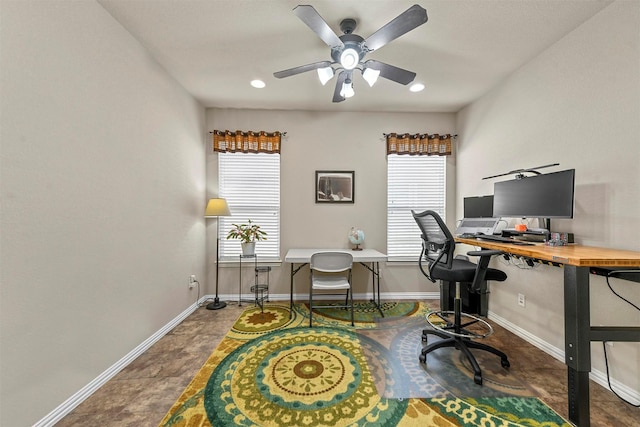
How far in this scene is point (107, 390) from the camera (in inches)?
67.2

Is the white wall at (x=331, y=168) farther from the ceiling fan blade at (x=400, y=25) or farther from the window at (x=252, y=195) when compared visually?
the ceiling fan blade at (x=400, y=25)

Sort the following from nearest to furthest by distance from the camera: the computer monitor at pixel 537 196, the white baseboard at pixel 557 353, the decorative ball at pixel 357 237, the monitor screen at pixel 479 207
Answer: the white baseboard at pixel 557 353
the computer monitor at pixel 537 196
the monitor screen at pixel 479 207
the decorative ball at pixel 357 237

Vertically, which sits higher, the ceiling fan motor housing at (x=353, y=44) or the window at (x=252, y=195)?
the ceiling fan motor housing at (x=353, y=44)

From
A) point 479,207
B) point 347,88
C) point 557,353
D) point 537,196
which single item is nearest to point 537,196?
point 537,196

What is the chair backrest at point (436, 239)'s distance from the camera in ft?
6.19

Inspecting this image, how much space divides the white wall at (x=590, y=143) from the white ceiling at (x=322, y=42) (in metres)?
0.24

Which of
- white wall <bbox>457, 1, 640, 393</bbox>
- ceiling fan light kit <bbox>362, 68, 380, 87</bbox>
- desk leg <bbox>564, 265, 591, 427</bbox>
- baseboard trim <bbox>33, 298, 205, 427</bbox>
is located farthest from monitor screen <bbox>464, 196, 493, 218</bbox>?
baseboard trim <bbox>33, 298, 205, 427</bbox>

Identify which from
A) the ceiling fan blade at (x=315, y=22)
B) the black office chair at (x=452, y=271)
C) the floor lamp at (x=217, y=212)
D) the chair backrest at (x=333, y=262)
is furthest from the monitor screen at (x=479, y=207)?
the floor lamp at (x=217, y=212)

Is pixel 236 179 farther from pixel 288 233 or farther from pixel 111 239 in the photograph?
pixel 111 239

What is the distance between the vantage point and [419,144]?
11.4ft

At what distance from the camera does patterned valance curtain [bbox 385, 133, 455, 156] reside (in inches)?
137

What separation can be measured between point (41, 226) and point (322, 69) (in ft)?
6.99

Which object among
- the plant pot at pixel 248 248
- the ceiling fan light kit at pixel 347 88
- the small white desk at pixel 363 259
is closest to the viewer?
the ceiling fan light kit at pixel 347 88

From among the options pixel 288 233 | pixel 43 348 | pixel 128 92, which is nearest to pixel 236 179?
pixel 288 233
